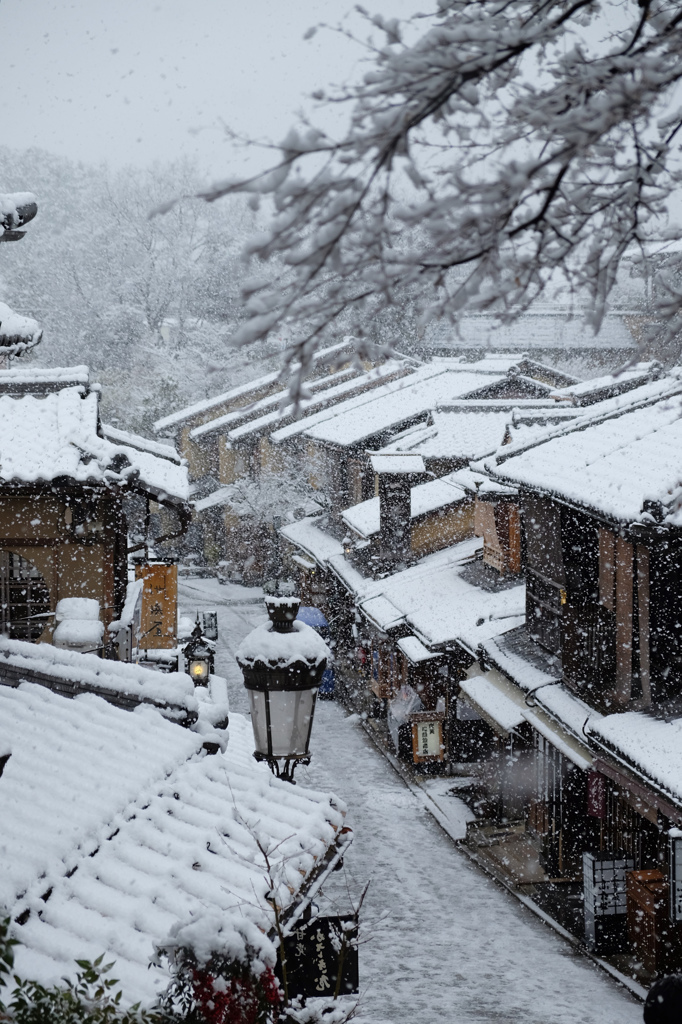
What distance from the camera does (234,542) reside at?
4519 cm

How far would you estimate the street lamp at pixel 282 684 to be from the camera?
723 cm

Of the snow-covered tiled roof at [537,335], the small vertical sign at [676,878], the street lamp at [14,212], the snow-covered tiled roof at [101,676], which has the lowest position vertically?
the small vertical sign at [676,878]

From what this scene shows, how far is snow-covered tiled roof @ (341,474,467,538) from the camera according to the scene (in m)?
24.8

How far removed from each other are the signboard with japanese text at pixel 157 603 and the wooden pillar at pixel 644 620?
36.5 ft

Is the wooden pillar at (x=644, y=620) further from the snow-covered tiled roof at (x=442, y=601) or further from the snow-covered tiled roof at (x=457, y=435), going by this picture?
the snow-covered tiled roof at (x=457, y=435)

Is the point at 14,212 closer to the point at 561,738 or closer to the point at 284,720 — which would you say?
the point at 284,720

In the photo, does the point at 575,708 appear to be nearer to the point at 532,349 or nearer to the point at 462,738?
the point at 462,738

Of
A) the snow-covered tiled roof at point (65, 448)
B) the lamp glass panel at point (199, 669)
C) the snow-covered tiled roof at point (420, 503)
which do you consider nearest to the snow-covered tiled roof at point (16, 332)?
the snow-covered tiled roof at point (65, 448)

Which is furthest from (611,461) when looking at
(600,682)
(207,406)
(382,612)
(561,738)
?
(207,406)

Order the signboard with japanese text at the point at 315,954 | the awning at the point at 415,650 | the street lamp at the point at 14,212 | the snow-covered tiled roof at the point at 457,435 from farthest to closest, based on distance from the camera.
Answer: the snow-covered tiled roof at the point at 457,435
the awning at the point at 415,650
the signboard with japanese text at the point at 315,954
the street lamp at the point at 14,212

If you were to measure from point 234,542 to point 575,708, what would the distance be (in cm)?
3308

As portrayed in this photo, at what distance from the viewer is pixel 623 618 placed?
12773 millimetres

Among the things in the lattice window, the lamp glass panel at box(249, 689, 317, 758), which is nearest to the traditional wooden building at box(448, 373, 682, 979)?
the lamp glass panel at box(249, 689, 317, 758)

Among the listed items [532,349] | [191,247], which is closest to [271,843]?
[532,349]
